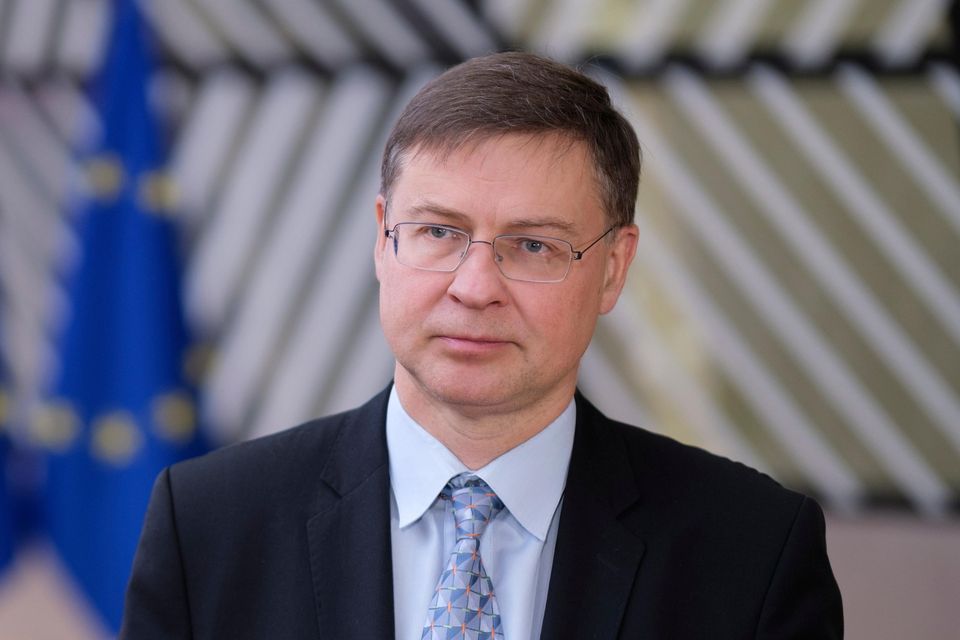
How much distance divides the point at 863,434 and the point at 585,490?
2126 mm

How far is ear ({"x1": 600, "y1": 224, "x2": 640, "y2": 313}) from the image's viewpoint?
163 cm

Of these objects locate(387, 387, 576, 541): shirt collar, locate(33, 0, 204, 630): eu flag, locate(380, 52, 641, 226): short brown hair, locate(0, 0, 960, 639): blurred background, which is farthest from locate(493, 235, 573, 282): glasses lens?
locate(33, 0, 204, 630): eu flag

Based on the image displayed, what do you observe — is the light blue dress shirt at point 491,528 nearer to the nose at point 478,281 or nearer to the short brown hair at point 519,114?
the nose at point 478,281

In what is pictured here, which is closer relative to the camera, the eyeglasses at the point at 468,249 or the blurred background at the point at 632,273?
the eyeglasses at the point at 468,249

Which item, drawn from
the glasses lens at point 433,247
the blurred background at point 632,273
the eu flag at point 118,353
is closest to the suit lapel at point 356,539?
the glasses lens at point 433,247

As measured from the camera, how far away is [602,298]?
5.35ft

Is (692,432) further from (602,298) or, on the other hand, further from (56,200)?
(56,200)

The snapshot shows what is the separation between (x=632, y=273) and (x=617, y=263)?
1899 millimetres

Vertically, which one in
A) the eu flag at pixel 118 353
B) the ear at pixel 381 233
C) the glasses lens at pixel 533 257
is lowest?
the glasses lens at pixel 533 257

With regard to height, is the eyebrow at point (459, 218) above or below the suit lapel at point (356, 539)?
above

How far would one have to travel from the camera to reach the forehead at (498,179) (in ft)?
4.72

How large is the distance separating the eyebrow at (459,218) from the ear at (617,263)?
0.17 metres

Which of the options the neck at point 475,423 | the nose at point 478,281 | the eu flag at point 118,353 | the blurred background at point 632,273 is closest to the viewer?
the nose at point 478,281

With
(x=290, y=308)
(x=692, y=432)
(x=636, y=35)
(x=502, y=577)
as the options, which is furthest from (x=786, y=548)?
(x=290, y=308)
